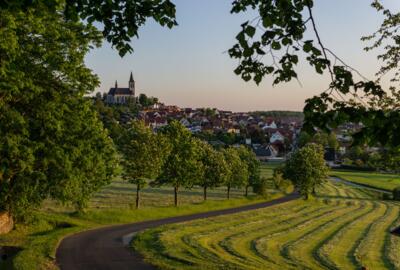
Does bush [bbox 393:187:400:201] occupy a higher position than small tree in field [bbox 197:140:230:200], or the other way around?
small tree in field [bbox 197:140:230:200]

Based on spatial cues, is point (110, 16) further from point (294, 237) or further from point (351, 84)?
point (294, 237)

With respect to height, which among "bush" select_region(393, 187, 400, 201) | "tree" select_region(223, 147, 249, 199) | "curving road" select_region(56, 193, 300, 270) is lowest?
"bush" select_region(393, 187, 400, 201)

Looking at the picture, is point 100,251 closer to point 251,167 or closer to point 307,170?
point 251,167

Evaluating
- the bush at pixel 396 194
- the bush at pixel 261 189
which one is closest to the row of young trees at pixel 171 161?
the bush at pixel 261 189

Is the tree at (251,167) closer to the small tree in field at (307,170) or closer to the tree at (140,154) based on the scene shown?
the small tree in field at (307,170)

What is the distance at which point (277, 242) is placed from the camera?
35.8 m

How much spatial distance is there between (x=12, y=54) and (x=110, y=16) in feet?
60.8

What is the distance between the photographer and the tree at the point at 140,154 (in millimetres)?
53312

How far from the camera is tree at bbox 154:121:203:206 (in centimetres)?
5897

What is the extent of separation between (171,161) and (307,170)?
30700 mm

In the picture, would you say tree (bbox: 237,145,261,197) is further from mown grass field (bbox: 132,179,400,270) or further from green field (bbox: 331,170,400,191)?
green field (bbox: 331,170,400,191)

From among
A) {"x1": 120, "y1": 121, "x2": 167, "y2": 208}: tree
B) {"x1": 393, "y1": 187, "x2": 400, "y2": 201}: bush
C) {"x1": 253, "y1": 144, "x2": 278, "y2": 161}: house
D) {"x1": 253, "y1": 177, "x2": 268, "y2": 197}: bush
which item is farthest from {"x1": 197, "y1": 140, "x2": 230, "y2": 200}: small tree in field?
{"x1": 253, "y1": 144, "x2": 278, "y2": 161}: house

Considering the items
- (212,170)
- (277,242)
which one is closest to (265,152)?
(212,170)

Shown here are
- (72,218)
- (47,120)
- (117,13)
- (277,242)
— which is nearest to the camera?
(117,13)
